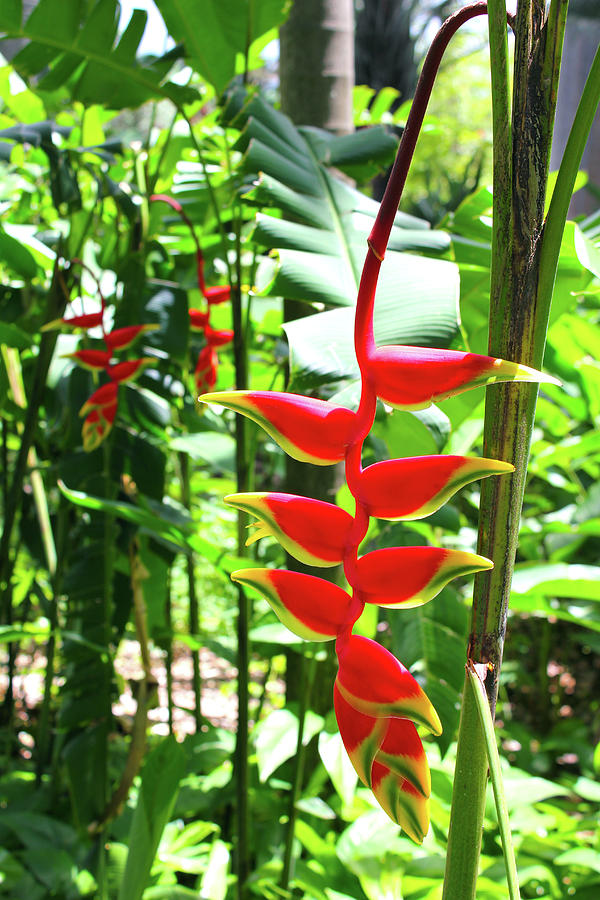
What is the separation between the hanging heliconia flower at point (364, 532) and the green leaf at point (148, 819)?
1.64ft

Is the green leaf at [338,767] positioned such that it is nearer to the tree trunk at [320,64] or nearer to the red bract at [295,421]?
the red bract at [295,421]

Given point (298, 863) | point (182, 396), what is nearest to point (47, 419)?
point (182, 396)

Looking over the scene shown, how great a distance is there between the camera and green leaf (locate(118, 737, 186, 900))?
66 centimetres

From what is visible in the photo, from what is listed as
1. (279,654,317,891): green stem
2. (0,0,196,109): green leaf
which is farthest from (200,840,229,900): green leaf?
(0,0,196,109): green leaf

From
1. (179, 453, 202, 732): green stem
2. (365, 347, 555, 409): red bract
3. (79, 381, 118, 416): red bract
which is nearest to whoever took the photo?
(365, 347, 555, 409): red bract

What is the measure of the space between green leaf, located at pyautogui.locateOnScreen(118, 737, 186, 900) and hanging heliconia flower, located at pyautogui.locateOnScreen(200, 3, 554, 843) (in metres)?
0.50

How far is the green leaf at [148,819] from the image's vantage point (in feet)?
2.16

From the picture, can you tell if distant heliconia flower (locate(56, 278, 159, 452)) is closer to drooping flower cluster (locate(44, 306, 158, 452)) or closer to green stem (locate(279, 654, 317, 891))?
drooping flower cluster (locate(44, 306, 158, 452))

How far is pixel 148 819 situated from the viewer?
0.68 m

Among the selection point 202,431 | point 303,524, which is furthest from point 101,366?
point 303,524

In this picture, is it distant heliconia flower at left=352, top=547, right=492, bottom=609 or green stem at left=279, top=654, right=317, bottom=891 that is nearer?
distant heliconia flower at left=352, top=547, right=492, bottom=609

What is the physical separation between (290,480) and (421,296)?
2.15 feet

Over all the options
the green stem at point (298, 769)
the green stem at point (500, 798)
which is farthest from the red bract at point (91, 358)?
the green stem at point (500, 798)

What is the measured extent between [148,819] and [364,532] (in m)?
0.55
